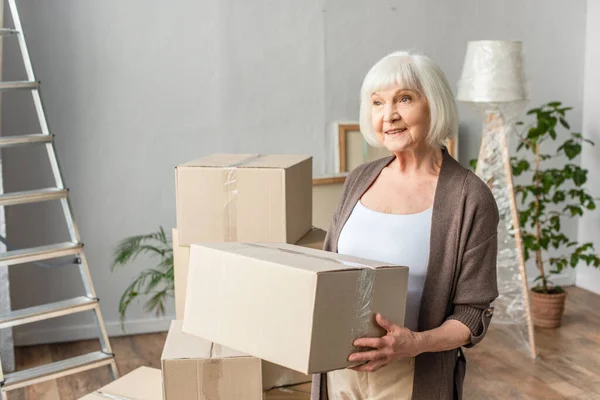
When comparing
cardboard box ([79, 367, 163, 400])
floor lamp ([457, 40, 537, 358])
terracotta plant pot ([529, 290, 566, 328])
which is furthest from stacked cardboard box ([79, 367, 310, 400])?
terracotta plant pot ([529, 290, 566, 328])

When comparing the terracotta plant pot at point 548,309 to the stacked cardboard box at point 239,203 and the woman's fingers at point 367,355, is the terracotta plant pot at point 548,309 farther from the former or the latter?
the woman's fingers at point 367,355

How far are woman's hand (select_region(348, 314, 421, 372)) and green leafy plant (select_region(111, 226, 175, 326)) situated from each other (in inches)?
96.7

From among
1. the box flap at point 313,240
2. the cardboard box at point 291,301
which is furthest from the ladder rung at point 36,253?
the cardboard box at point 291,301

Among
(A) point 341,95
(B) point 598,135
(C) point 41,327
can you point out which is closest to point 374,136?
(A) point 341,95

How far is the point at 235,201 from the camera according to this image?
2262 millimetres

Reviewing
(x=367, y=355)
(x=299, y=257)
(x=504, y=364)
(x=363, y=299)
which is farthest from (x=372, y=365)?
(x=504, y=364)

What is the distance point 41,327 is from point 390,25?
246 cm

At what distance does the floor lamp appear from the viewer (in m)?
3.41

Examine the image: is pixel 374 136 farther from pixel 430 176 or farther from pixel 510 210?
pixel 510 210

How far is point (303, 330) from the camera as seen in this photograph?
1287mm

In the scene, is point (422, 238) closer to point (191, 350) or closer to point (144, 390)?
point (191, 350)

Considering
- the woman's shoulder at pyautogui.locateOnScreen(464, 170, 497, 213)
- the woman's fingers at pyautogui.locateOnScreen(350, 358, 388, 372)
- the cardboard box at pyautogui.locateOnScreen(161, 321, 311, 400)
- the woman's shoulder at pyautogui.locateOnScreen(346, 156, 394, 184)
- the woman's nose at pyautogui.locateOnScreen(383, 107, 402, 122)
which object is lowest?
the cardboard box at pyautogui.locateOnScreen(161, 321, 311, 400)

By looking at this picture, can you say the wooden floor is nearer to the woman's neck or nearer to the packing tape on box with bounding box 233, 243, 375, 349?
the woman's neck

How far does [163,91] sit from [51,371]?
156cm
